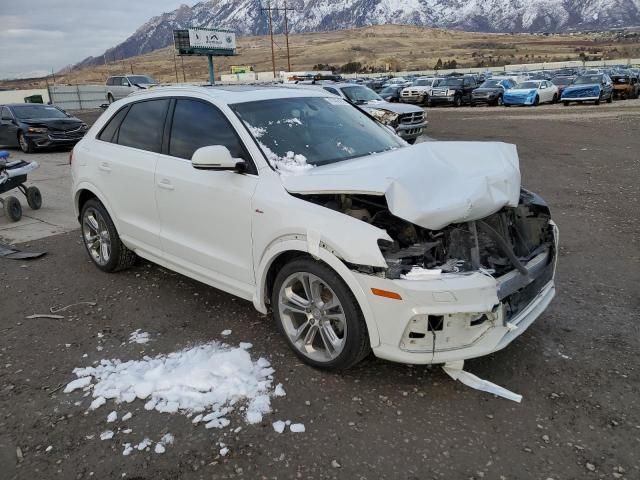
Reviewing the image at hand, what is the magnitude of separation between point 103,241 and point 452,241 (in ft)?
12.1

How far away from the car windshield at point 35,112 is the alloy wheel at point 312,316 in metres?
15.9

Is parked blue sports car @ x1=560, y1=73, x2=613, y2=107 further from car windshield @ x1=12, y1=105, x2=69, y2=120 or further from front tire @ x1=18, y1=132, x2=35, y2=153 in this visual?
front tire @ x1=18, y1=132, x2=35, y2=153

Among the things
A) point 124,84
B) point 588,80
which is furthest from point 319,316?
point 124,84

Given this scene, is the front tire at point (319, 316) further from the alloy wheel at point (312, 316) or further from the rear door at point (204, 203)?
the rear door at point (204, 203)

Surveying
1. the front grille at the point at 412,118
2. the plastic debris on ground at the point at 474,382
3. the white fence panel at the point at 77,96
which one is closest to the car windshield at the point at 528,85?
the front grille at the point at 412,118

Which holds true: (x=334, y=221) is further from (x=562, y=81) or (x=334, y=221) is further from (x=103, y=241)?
(x=562, y=81)

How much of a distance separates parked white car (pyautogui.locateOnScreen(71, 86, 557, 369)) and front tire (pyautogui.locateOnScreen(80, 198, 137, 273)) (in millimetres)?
384

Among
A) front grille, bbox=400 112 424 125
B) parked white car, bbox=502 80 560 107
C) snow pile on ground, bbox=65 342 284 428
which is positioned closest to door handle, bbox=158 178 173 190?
snow pile on ground, bbox=65 342 284 428

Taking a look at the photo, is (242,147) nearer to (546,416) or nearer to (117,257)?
(117,257)

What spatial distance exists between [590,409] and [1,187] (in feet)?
26.9

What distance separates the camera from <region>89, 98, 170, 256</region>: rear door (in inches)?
181

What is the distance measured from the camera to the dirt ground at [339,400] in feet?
9.21

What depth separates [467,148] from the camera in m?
4.07

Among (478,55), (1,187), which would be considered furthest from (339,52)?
(1,187)
